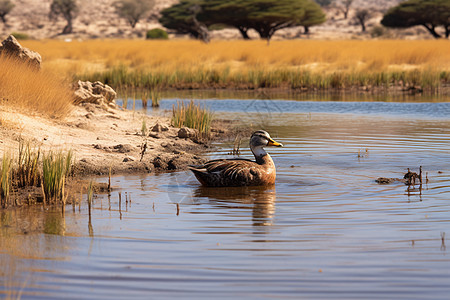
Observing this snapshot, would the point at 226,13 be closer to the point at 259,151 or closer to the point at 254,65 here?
the point at 254,65

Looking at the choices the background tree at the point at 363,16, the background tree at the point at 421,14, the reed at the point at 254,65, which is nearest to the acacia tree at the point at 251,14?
the background tree at the point at 421,14

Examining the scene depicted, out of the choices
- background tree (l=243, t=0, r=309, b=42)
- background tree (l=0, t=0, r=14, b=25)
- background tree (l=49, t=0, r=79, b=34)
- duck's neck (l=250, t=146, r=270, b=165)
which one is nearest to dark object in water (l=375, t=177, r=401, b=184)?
duck's neck (l=250, t=146, r=270, b=165)

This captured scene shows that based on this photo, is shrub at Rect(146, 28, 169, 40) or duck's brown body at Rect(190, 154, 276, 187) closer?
duck's brown body at Rect(190, 154, 276, 187)

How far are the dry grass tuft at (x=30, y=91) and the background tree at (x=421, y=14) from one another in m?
48.8

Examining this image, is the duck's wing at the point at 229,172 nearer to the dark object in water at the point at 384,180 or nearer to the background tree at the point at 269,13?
the dark object in water at the point at 384,180

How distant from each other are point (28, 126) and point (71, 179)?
8.62ft

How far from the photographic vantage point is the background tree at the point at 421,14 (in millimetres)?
59375

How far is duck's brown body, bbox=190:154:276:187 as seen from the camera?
394 inches

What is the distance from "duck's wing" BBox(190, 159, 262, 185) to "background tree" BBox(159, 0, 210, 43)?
5249cm

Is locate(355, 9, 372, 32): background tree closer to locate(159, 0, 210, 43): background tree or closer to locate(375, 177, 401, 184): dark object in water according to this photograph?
locate(159, 0, 210, 43): background tree

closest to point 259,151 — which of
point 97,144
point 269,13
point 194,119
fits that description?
point 97,144

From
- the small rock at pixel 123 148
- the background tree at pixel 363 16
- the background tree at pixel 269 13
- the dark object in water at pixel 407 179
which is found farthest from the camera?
the background tree at pixel 363 16

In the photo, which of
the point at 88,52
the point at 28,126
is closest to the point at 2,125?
the point at 28,126

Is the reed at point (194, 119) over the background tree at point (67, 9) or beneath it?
beneath
